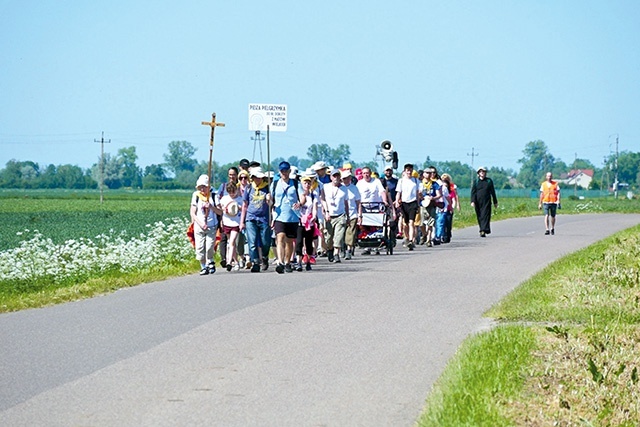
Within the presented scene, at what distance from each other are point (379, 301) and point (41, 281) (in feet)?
25.9

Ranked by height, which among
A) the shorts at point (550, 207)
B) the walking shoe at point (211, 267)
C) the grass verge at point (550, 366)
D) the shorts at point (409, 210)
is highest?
the shorts at point (409, 210)

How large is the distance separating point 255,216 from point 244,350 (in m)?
9.64

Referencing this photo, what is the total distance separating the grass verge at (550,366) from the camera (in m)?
8.62

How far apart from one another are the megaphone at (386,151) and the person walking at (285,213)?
10.5 m

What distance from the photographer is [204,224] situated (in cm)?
2058

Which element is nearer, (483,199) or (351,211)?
(351,211)

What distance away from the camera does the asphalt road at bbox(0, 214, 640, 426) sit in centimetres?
878

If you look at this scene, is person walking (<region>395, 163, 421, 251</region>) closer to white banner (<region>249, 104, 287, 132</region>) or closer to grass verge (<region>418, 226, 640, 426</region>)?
white banner (<region>249, 104, 287, 132</region>)

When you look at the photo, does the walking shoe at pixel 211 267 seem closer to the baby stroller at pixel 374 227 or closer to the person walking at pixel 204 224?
the person walking at pixel 204 224

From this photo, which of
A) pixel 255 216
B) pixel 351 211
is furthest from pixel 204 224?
pixel 351 211

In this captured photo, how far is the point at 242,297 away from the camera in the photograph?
1631 centimetres

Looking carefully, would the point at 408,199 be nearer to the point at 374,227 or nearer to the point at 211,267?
the point at 374,227

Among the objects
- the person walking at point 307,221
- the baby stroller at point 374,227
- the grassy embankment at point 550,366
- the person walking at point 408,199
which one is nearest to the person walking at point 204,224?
the person walking at point 307,221

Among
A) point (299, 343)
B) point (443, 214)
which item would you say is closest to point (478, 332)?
point (299, 343)
